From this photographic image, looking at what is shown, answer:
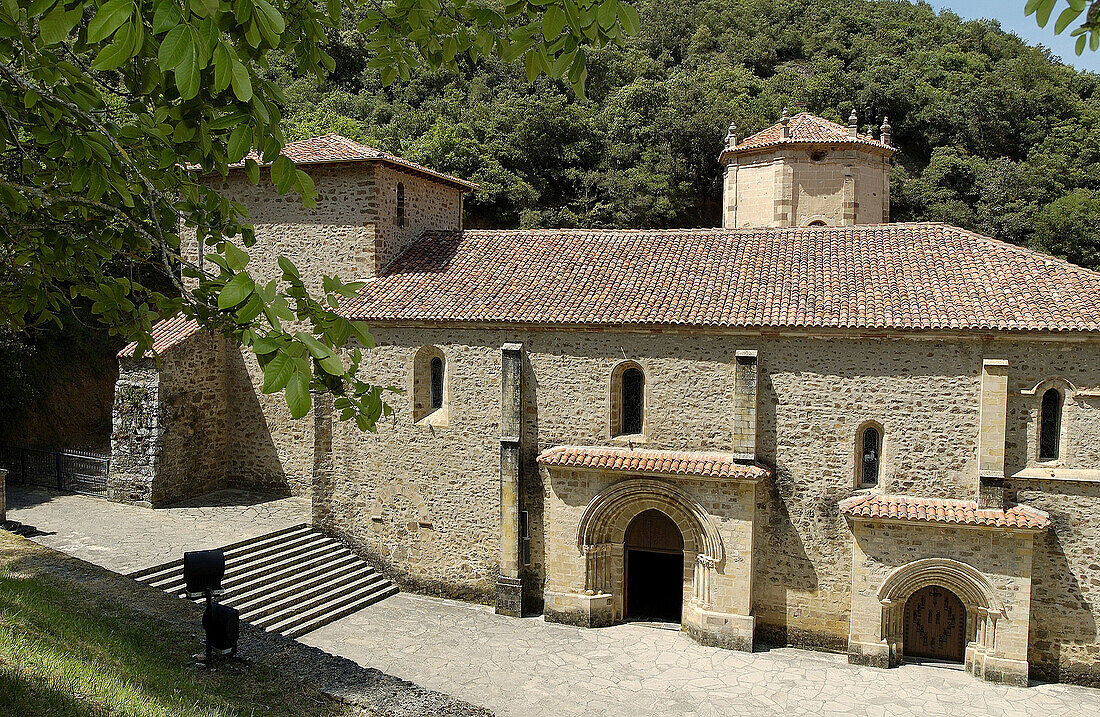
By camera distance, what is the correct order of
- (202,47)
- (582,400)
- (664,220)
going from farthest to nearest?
(664,220) → (582,400) → (202,47)

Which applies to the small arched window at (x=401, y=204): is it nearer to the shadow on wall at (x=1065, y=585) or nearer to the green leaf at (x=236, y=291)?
the shadow on wall at (x=1065, y=585)

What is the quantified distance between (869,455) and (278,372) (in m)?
13.5

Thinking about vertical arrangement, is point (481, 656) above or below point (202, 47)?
below

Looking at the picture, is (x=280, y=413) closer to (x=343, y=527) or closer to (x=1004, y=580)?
(x=343, y=527)

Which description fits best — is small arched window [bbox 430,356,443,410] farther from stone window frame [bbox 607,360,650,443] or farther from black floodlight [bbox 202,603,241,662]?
black floodlight [bbox 202,603,241,662]

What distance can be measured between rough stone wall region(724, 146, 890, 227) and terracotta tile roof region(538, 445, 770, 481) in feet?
31.1

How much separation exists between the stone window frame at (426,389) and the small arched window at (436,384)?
0.07 meters

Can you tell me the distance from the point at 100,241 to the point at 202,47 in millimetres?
4166

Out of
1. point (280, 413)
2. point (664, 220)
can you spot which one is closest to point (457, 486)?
point (280, 413)

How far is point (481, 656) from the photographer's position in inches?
540

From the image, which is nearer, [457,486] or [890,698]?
[890,698]

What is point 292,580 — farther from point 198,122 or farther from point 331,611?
point 198,122

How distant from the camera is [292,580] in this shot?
15523mm

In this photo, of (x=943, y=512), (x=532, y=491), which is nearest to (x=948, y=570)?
Result: (x=943, y=512)
